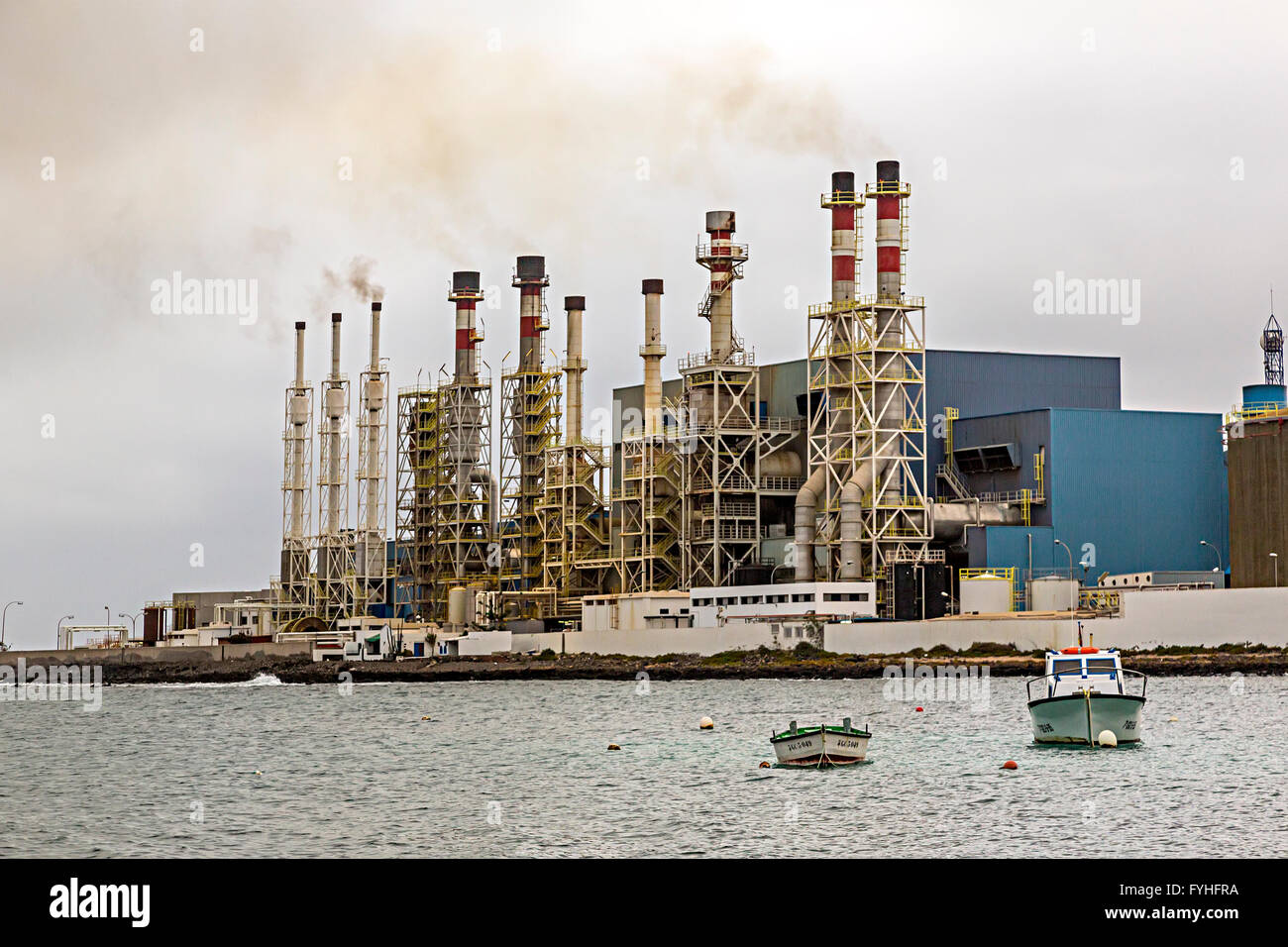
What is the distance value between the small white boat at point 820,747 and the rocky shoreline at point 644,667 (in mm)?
41740

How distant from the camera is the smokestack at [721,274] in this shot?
405ft

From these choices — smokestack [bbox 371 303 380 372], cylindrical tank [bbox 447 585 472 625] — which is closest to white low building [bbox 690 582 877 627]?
cylindrical tank [bbox 447 585 472 625]

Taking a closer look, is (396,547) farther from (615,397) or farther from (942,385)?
(942,385)

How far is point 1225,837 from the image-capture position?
33156mm

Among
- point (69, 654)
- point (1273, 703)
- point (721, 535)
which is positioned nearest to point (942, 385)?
point (721, 535)

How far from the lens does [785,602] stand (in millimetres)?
111812

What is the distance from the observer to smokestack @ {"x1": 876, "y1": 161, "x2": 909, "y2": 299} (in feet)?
358

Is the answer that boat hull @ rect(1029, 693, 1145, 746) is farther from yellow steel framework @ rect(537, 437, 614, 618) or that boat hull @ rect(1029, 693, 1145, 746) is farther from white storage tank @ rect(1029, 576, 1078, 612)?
yellow steel framework @ rect(537, 437, 614, 618)

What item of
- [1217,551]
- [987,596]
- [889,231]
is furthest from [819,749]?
[1217,551]

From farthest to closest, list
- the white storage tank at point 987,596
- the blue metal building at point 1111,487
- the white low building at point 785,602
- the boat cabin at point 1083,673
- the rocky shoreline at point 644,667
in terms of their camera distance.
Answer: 1. the blue metal building at point 1111,487
2. the white low building at point 785,602
3. the white storage tank at point 987,596
4. the rocky shoreline at point 644,667
5. the boat cabin at point 1083,673

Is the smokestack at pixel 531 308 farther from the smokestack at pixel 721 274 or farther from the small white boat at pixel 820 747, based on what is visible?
the small white boat at pixel 820 747

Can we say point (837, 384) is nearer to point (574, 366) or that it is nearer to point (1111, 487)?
point (1111, 487)

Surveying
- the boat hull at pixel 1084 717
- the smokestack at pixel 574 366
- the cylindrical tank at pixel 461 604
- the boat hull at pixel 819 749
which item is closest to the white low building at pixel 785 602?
the smokestack at pixel 574 366
